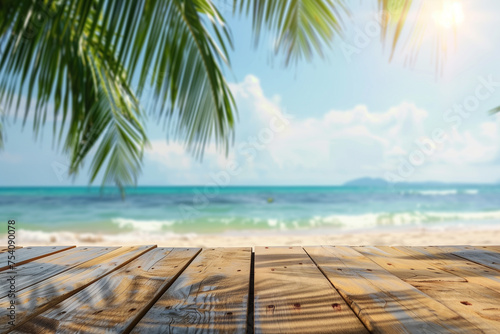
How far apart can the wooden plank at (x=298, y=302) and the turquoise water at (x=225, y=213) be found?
Answer: 6.86 m

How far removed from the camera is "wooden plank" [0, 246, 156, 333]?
0.69 meters

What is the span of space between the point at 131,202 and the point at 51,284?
42.4 ft

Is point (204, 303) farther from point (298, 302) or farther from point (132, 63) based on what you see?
point (132, 63)

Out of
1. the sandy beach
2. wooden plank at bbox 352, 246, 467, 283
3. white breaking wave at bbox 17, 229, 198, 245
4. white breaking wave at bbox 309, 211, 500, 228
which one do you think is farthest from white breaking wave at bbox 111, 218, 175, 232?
wooden plank at bbox 352, 246, 467, 283

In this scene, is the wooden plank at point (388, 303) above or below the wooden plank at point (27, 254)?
above

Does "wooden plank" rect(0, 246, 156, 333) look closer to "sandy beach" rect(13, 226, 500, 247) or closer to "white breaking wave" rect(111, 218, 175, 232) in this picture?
"sandy beach" rect(13, 226, 500, 247)

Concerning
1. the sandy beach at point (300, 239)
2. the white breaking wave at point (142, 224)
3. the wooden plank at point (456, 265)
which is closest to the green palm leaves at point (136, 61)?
the wooden plank at point (456, 265)

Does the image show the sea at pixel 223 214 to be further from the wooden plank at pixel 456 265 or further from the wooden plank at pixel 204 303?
the wooden plank at pixel 204 303

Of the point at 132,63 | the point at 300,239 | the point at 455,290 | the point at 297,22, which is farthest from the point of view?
the point at 300,239

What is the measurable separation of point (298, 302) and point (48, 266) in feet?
2.60

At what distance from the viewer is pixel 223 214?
420 inches

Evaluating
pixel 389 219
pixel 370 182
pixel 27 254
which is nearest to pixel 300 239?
pixel 27 254

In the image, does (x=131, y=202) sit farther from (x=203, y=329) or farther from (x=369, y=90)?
(x=369, y=90)

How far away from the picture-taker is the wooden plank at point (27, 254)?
112 centimetres
